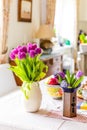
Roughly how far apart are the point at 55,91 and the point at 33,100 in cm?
36

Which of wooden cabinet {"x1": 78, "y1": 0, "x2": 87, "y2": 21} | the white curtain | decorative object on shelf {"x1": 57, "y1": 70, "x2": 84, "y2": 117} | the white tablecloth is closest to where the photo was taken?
the white tablecloth

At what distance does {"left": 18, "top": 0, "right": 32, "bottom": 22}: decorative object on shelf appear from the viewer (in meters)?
4.14

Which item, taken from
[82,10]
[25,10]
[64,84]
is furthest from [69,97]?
[82,10]

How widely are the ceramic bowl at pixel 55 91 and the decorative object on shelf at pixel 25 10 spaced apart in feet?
7.93

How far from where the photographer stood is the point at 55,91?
1945 mm

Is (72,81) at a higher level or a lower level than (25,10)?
lower

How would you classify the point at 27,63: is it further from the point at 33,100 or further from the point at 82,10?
Answer: the point at 82,10

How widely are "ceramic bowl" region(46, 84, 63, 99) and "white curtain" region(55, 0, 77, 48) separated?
468cm

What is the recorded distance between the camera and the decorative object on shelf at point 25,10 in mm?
4141

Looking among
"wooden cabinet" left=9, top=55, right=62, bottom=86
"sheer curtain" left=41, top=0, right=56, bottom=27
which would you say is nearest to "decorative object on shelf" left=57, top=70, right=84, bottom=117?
"wooden cabinet" left=9, top=55, right=62, bottom=86

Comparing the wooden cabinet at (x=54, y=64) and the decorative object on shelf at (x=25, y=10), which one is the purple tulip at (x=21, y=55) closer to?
the decorative object on shelf at (x=25, y=10)

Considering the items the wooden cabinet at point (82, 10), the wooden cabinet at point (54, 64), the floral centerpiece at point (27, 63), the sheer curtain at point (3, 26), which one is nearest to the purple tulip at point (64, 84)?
the floral centerpiece at point (27, 63)

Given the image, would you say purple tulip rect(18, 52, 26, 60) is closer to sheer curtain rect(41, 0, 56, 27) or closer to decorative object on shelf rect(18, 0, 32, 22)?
decorative object on shelf rect(18, 0, 32, 22)

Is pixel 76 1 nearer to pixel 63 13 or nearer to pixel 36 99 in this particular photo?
pixel 63 13
